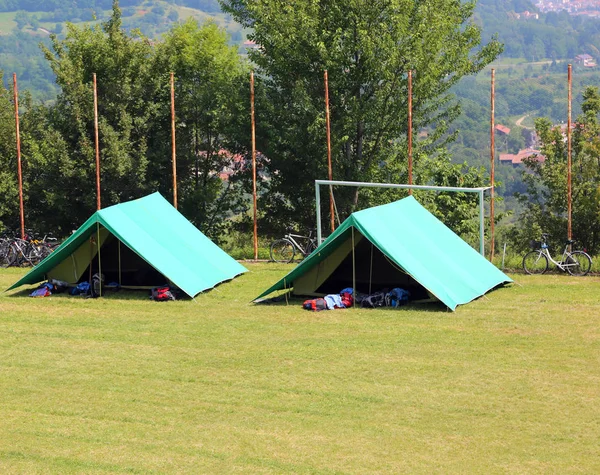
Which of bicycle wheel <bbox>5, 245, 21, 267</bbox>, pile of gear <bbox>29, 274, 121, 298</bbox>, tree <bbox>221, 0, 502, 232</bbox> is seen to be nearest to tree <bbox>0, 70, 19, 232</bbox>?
bicycle wheel <bbox>5, 245, 21, 267</bbox>

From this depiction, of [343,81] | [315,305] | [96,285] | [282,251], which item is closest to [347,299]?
[315,305]

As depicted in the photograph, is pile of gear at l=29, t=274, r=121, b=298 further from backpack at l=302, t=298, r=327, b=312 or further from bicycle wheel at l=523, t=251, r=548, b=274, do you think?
bicycle wheel at l=523, t=251, r=548, b=274

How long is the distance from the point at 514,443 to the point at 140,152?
17.9 meters

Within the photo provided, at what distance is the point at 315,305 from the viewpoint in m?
15.7

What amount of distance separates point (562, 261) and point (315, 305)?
5.71 meters

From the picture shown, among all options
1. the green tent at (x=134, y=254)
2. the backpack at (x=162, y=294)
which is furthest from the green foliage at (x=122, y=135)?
the backpack at (x=162, y=294)

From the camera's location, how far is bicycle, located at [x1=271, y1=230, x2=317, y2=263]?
21.6 m

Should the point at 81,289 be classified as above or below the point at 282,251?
below

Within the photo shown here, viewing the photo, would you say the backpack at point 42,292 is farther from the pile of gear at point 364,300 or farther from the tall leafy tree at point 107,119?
the tall leafy tree at point 107,119

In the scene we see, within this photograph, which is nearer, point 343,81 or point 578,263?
point 578,263

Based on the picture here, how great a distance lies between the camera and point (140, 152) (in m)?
25.5

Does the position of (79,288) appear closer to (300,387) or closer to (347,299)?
(347,299)

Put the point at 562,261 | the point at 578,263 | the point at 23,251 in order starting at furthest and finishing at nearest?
the point at 23,251 → the point at 562,261 → the point at 578,263

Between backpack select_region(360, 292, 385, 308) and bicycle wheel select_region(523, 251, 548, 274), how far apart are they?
4322 millimetres
